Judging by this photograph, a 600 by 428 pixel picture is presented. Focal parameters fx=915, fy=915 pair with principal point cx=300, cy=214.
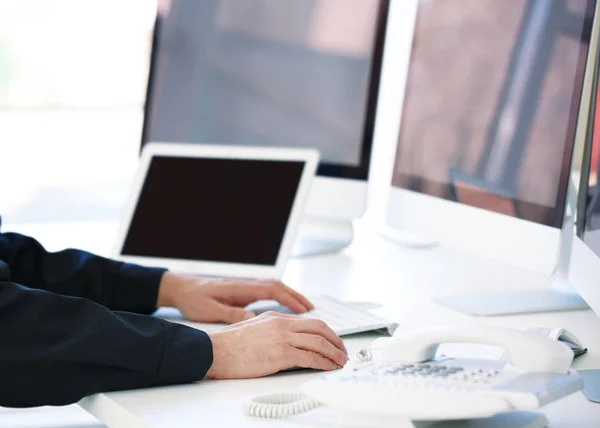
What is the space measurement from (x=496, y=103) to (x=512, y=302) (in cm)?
32

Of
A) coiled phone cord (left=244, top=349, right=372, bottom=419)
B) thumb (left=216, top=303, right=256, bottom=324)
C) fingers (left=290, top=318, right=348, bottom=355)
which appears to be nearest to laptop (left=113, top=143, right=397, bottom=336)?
thumb (left=216, top=303, right=256, bottom=324)

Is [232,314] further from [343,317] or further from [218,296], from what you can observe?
[343,317]

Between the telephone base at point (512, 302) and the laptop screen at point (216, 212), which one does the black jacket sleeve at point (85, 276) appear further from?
the telephone base at point (512, 302)

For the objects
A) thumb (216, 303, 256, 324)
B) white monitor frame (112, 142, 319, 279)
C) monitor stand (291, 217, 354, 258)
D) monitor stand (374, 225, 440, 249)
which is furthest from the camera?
monitor stand (374, 225, 440, 249)

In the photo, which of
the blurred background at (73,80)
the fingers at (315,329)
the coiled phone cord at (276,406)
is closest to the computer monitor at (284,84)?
the fingers at (315,329)

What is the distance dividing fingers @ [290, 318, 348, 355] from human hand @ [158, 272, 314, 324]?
0.24 metres

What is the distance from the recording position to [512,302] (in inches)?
58.1

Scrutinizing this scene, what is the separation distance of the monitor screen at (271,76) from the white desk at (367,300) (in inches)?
8.8

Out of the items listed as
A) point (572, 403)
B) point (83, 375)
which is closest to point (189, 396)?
point (83, 375)

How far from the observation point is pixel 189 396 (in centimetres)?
98

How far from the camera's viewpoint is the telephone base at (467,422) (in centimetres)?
85

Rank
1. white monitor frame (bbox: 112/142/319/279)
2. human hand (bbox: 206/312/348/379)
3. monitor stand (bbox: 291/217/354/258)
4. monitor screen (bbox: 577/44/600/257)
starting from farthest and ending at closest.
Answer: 1. monitor stand (bbox: 291/217/354/258)
2. white monitor frame (bbox: 112/142/319/279)
3. monitor screen (bbox: 577/44/600/257)
4. human hand (bbox: 206/312/348/379)

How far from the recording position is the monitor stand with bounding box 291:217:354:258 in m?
1.90

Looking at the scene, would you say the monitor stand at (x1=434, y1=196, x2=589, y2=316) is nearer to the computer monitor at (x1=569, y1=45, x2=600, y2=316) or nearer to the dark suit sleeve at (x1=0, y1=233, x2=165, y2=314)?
the computer monitor at (x1=569, y1=45, x2=600, y2=316)
